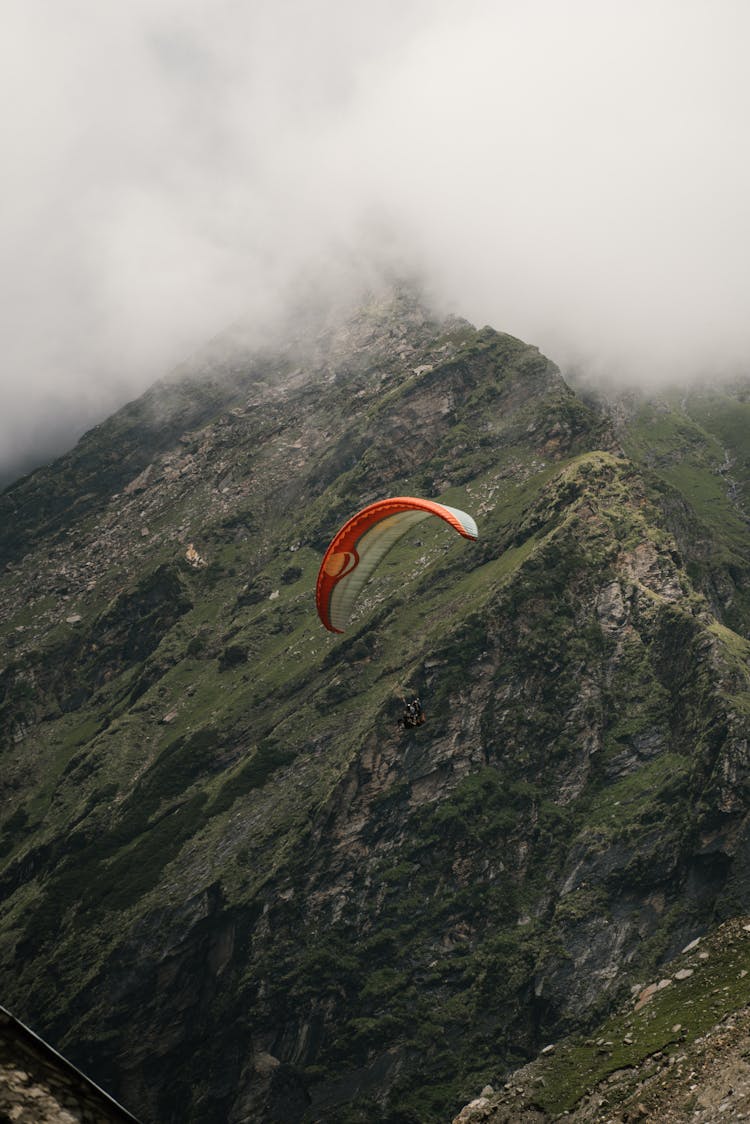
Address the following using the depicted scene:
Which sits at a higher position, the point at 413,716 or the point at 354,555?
the point at 354,555

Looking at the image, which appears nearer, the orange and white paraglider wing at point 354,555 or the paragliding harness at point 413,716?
the paragliding harness at point 413,716

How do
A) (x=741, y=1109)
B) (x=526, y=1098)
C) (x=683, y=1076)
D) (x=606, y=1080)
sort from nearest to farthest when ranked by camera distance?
(x=741, y=1109) < (x=683, y=1076) < (x=606, y=1080) < (x=526, y=1098)

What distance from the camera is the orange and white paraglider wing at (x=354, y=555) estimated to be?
7031cm

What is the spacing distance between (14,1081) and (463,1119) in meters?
138

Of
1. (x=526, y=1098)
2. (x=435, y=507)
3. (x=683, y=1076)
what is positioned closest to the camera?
(x=435, y=507)

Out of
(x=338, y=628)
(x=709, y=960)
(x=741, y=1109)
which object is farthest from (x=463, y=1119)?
(x=338, y=628)

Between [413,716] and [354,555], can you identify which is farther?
[354,555]

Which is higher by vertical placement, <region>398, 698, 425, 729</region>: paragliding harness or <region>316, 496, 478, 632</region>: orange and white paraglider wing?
<region>316, 496, 478, 632</region>: orange and white paraglider wing

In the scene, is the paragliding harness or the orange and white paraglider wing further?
the orange and white paraglider wing

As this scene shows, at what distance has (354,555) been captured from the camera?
73438mm

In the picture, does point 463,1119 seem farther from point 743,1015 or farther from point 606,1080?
point 743,1015

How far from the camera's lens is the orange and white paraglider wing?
7031 centimetres

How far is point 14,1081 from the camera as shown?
5379mm

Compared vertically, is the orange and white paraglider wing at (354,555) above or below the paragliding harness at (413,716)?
above
